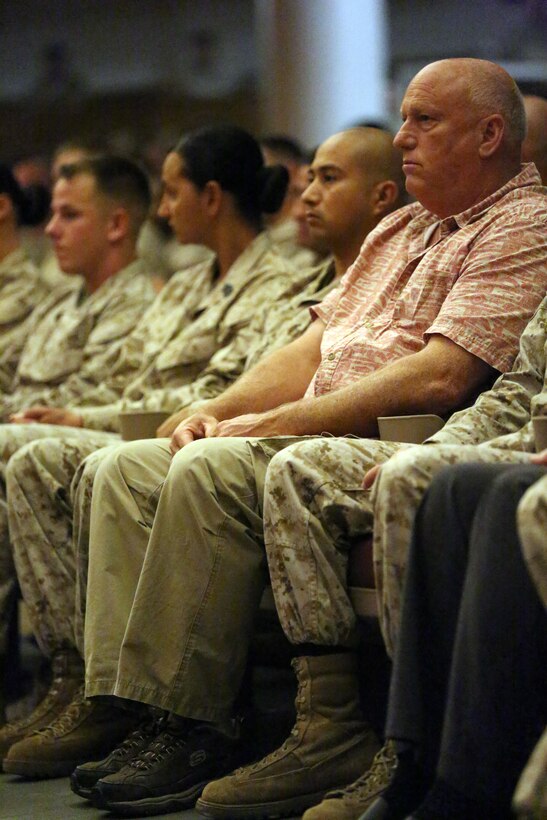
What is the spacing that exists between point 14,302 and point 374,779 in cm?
281

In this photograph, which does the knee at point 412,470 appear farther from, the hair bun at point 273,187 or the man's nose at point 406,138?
the hair bun at point 273,187

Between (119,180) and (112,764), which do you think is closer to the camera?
(112,764)

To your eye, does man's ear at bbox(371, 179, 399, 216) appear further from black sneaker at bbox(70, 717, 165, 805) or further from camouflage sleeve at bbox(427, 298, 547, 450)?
black sneaker at bbox(70, 717, 165, 805)

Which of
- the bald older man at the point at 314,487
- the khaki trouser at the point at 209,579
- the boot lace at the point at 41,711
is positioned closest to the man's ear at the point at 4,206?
the bald older man at the point at 314,487

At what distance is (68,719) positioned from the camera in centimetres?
269

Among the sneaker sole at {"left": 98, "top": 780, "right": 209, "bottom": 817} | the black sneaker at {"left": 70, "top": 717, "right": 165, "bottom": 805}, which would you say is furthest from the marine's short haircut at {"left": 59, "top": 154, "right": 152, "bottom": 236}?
the sneaker sole at {"left": 98, "top": 780, "right": 209, "bottom": 817}

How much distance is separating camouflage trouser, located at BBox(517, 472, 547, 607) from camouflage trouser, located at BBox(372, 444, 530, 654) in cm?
33

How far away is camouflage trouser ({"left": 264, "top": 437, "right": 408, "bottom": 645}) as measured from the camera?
7.18ft

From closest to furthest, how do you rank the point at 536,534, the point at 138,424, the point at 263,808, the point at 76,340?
the point at 536,534
the point at 263,808
the point at 138,424
the point at 76,340

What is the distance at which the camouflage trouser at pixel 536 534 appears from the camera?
5.27 ft

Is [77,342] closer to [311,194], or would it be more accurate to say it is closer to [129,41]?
[311,194]

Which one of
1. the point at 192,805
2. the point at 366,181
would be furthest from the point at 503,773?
the point at 366,181

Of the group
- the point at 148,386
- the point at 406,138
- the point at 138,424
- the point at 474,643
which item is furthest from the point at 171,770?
the point at 148,386

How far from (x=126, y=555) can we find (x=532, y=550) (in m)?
1.12
